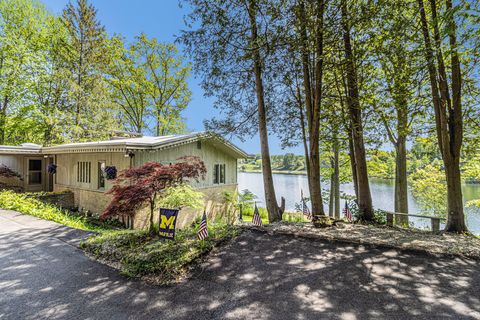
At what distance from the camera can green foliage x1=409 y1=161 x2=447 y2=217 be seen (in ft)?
44.2

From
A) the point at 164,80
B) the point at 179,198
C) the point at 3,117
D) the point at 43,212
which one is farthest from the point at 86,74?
the point at 179,198

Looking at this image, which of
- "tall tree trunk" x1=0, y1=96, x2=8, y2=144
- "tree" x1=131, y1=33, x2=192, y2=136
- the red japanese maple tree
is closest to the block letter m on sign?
the red japanese maple tree

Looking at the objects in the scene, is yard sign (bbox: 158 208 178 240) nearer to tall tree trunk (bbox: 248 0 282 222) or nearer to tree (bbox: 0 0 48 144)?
tall tree trunk (bbox: 248 0 282 222)

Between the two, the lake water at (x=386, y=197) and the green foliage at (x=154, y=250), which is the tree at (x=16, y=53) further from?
the green foliage at (x=154, y=250)

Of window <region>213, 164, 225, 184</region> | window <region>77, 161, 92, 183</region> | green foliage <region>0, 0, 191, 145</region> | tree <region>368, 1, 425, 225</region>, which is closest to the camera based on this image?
tree <region>368, 1, 425, 225</region>

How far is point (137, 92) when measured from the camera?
69.2 ft

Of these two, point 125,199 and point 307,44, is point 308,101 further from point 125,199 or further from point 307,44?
point 125,199

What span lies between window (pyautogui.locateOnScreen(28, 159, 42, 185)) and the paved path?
1100 centimetres

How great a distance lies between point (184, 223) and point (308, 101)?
24.2ft

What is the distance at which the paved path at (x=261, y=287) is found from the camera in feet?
8.85

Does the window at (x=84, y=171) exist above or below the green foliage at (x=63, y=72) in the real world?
below

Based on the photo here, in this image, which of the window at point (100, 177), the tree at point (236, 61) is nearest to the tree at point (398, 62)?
the tree at point (236, 61)

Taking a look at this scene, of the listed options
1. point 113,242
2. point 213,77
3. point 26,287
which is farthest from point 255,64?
point 26,287

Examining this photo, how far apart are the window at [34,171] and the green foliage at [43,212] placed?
4225mm
